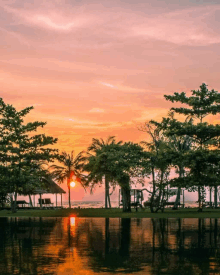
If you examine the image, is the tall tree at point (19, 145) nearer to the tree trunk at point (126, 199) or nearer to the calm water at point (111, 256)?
the tree trunk at point (126, 199)

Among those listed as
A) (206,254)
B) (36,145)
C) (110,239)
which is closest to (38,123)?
(36,145)

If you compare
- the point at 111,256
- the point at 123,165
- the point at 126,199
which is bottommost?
the point at 126,199

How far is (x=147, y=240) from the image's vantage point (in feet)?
56.7

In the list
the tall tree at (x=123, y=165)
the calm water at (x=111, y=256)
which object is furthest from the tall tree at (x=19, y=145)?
the calm water at (x=111, y=256)

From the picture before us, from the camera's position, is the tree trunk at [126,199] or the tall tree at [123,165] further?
the tree trunk at [126,199]

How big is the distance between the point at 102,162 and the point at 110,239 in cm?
3683

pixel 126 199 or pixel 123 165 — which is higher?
pixel 123 165

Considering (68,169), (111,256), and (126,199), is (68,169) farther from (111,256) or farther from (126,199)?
(111,256)

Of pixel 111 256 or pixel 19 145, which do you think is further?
pixel 19 145

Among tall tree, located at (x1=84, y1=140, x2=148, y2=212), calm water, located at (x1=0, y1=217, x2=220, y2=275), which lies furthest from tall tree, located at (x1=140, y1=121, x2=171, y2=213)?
calm water, located at (x1=0, y1=217, x2=220, y2=275)

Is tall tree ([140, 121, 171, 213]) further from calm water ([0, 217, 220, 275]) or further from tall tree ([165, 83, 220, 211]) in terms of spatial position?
calm water ([0, 217, 220, 275])

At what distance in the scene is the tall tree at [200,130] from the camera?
143ft

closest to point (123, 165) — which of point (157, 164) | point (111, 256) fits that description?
point (157, 164)

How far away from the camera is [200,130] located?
44625 mm
